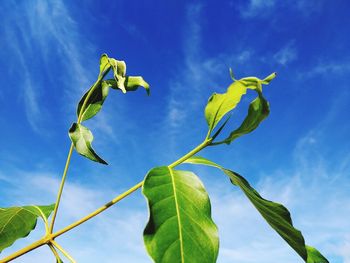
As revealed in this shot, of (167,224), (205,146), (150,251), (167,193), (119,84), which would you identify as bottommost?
(150,251)

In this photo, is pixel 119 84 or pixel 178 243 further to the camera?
pixel 119 84

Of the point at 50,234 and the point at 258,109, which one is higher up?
the point at 258,109

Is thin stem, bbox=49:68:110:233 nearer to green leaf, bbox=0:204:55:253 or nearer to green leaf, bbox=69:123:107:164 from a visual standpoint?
green leaf, bbox=69:123:107:164

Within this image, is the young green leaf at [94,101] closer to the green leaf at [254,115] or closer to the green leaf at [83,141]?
the green leaf at [83,141]

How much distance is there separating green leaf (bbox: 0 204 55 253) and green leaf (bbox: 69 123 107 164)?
2.62ft

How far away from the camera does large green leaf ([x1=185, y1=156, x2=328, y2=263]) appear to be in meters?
1.60

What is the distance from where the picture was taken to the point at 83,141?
1735 millimetres

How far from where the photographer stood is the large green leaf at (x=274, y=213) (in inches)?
62.9

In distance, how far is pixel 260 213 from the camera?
172cm

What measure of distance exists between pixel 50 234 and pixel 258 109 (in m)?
1.00

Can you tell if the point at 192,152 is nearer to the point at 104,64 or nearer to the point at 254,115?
the point at 254,115

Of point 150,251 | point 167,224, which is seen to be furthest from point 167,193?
point 150,251

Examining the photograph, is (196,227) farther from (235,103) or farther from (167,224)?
(235,103)

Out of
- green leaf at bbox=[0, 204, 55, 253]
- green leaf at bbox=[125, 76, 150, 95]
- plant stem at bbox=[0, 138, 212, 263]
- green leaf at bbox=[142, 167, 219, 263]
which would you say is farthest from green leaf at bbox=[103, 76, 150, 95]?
green leaf at bbox=[0, 204, 55, 253]
